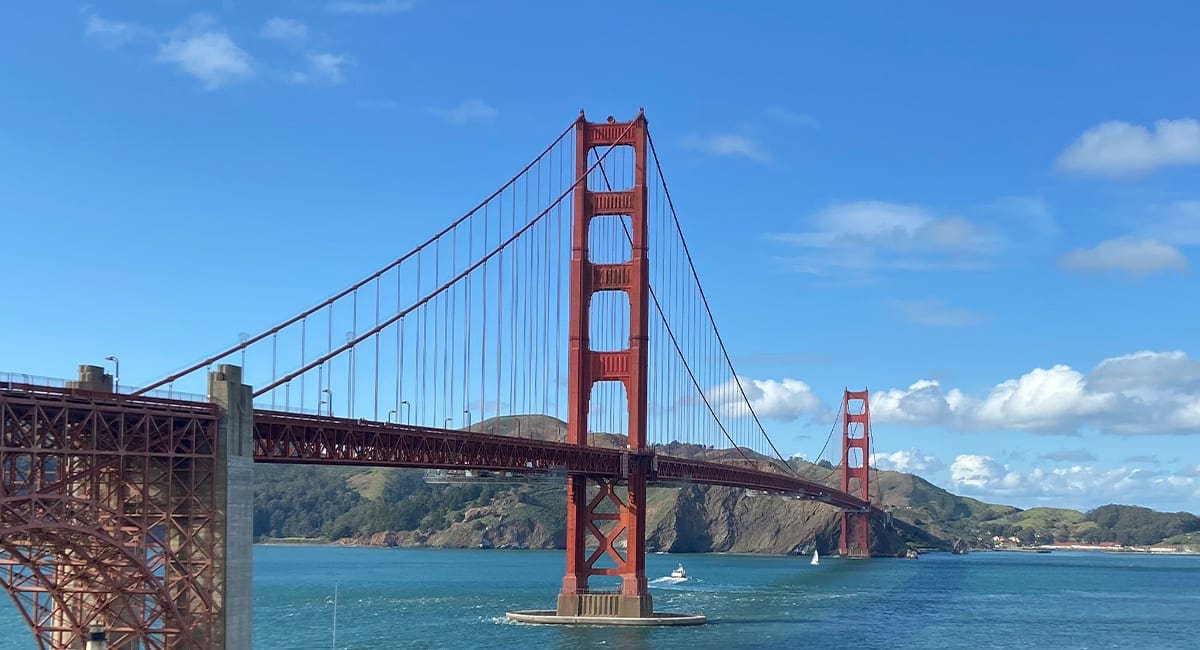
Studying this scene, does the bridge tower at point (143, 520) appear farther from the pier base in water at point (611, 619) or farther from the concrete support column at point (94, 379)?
the pier base in water at point (611, 619)

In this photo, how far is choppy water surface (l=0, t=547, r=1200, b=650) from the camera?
3029 inches

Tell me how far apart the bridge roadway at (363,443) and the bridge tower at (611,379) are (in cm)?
201

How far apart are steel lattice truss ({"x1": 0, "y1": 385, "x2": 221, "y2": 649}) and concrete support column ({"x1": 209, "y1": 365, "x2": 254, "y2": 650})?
31cm

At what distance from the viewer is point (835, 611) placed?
332ft

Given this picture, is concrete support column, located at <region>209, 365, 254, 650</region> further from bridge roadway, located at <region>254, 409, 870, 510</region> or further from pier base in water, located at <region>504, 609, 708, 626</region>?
pier base in water, located at <region>504, 609, 708, 626</region>

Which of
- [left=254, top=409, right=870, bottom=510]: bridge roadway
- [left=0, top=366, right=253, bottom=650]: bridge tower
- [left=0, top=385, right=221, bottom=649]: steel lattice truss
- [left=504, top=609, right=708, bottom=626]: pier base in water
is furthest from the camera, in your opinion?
[left=504, top=609, right=708, bottom=626]: pier base in water

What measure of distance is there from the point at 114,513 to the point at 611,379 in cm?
4540

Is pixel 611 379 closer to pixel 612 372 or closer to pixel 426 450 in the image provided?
pixel 612 372

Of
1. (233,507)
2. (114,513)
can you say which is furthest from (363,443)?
(114,513)

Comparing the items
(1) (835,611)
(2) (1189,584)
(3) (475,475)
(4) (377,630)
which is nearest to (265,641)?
(4) (377,630)

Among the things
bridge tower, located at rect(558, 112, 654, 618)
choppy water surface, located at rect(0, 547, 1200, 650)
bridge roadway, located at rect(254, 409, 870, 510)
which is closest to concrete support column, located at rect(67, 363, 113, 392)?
bridge roadway, located at rect(254, 409, 870, 510)

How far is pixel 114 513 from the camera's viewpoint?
1646 inches

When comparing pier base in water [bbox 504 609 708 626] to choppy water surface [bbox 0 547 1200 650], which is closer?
choppy water surface [bbox 0 547 1200 650]

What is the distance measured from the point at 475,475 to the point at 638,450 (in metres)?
15.1
